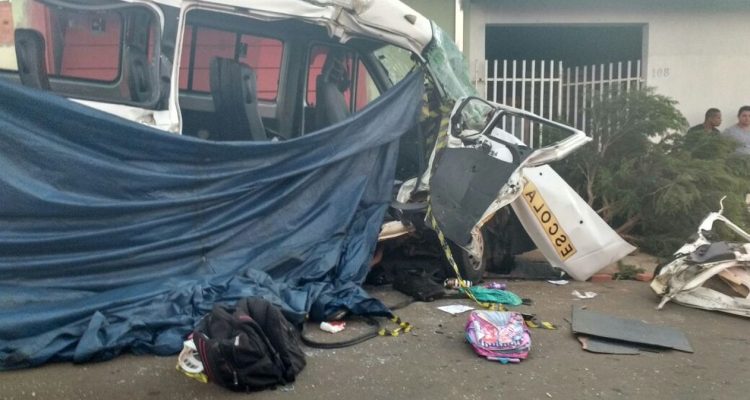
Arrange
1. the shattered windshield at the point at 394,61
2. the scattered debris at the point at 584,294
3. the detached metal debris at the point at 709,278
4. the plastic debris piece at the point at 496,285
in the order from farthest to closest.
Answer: the shattered windshield at the point at 394,61, the plastic debris piece at the point at 496,285, the scattered debris at the point at 584,294, the detached metal debris at the point at 709,278

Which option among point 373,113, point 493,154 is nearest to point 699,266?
point 493,154

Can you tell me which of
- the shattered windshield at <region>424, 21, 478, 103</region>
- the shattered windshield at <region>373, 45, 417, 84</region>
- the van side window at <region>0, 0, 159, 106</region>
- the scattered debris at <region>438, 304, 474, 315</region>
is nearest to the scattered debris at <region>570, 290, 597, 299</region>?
the scattered debris at <region>438, 304, 474, 315</region>

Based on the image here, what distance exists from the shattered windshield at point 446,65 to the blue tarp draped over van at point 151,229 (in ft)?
2.70

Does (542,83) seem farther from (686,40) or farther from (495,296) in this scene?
(495,296)

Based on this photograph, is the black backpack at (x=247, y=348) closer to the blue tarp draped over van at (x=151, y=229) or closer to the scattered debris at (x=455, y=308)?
the blue tarp draped over van at (x=151, y=229)

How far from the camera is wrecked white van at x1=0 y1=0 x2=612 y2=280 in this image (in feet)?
14.5

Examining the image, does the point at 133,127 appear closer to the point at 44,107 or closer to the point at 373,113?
the point at 44,107

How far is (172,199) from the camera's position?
14.7 ft

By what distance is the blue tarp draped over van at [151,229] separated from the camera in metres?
3.96

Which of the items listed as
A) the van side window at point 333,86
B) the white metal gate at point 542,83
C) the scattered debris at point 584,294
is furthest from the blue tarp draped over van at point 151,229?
the white metal gate at point 542,83

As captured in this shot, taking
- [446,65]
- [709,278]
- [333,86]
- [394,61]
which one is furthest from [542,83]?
[709,278]

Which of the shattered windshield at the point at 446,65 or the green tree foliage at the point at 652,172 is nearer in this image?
the shattered windshield at the point at 446,65

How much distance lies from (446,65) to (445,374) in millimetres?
2849

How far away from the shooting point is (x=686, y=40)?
10.1m
